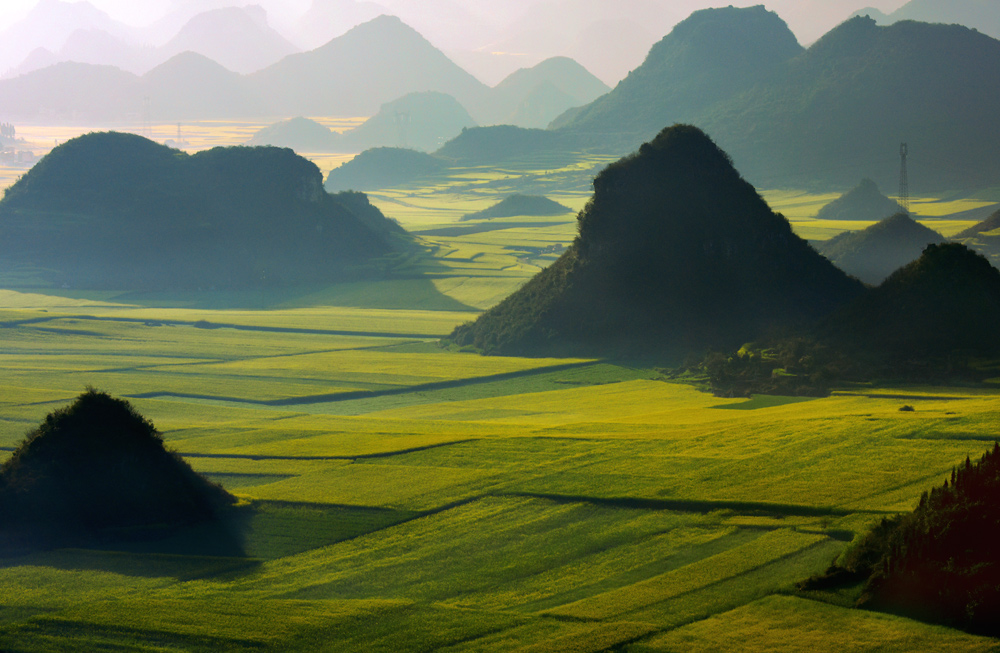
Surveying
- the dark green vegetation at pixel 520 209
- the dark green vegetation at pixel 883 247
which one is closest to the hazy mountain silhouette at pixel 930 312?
the dark green vegetation at pixel 883 247

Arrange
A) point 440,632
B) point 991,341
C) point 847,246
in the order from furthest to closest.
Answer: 1. point 847,246
2. point 991,341
3. point 440,632

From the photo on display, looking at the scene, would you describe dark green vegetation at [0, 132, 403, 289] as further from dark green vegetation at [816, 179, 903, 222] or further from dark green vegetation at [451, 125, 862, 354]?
dark green vegetation at [816, 179, 903, 222]

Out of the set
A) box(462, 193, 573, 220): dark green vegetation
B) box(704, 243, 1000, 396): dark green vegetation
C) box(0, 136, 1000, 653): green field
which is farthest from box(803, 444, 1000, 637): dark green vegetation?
box(462, 193, 573, 220): dark green vegetation

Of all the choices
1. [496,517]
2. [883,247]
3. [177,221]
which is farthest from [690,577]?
[177,221]

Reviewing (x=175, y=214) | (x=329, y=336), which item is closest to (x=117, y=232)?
(x=175, y=214)

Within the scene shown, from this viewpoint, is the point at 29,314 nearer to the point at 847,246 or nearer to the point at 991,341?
the point at 991,341

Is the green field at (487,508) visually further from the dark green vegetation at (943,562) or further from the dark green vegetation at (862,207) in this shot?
Answer: the dark green vegetation at (862,207)
